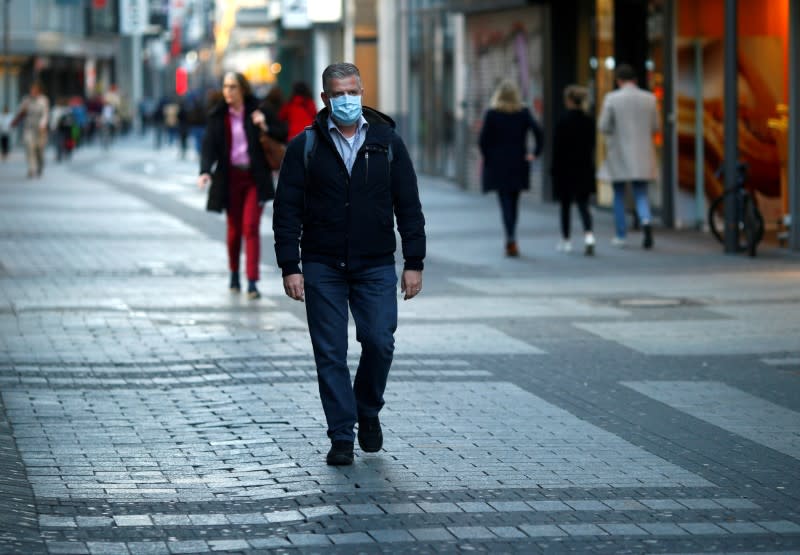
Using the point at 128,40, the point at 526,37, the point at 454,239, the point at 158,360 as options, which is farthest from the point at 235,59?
the point at 158,360

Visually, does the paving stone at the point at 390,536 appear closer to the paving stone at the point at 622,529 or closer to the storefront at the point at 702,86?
the paving stone at the point at 622,529

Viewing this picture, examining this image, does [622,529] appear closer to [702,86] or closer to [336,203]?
[336,203]

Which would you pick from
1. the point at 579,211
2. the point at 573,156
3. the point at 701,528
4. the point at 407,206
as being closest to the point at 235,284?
the point at 579,211

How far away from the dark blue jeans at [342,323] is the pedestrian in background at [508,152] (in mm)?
10334

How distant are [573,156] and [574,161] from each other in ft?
0.18

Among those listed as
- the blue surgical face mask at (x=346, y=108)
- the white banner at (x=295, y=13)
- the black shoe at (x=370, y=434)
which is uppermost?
the white banner at (x=295, y=13)

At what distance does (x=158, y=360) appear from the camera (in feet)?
36.5

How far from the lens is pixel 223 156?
14.3m

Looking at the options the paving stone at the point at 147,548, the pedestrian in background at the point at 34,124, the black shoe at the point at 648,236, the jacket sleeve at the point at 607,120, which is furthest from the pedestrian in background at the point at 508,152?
the pedestrian in background at the point at 34,124

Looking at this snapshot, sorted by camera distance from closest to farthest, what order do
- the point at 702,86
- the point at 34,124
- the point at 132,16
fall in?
the point at 702,86
the point at 34,124
the point at 132,16

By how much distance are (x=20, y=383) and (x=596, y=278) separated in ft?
23.6

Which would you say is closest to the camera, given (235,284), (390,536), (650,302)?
(390,536)

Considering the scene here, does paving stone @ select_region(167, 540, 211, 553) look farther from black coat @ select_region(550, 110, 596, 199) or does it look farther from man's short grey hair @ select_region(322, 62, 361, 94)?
black coat @ select_region(550, 110, 596, 199)

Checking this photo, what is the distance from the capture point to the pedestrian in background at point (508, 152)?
59.8 feet
